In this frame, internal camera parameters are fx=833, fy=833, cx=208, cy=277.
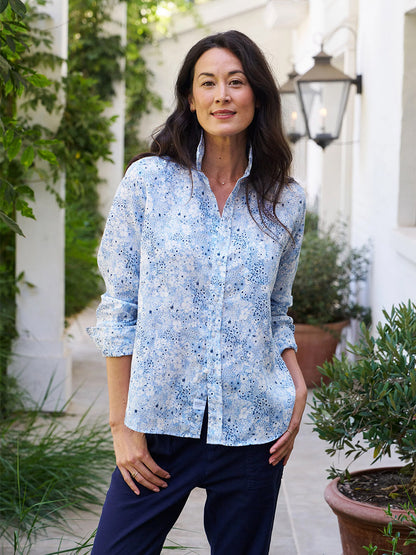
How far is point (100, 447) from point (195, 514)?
617mm

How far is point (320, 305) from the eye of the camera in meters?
6.29

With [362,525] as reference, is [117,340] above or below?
above

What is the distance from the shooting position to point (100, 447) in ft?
13.7

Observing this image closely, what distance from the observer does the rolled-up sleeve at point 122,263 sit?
6.30 ft

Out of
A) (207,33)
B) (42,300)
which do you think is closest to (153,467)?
(42,300)

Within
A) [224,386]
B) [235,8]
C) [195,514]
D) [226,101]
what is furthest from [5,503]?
[235,8]

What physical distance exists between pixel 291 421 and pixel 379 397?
0.73 metres

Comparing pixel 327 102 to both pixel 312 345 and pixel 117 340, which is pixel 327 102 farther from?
pixel 117 340

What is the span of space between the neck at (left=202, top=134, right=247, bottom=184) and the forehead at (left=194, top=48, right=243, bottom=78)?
0.17 meters

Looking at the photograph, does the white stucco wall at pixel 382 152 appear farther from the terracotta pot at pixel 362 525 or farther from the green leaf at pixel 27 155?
the green leaf at pixel 27 155

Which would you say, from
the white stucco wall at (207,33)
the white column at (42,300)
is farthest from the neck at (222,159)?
the white stucco wall at (207,33)

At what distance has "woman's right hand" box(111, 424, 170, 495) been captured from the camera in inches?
74.7

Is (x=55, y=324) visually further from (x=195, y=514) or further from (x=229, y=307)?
(x=229, y=307)

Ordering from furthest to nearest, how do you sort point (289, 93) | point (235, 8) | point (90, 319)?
1. point (235, 8)
2. point (90, 319)
3. point (289, 93)
